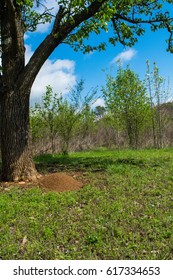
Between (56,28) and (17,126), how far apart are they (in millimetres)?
2796

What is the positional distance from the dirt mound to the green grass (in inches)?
12.5

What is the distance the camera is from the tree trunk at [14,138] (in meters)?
7.65

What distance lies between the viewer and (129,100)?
2202 centimetres

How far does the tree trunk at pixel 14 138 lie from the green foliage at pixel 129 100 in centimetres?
1515

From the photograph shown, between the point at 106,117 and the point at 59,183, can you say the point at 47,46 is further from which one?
the point at 106,117

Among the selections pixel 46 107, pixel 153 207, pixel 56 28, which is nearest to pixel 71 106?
pixel 46 107

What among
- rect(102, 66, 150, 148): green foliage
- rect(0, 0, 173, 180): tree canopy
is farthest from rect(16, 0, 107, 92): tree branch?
rect(102, 66, 150, 148): green foliage

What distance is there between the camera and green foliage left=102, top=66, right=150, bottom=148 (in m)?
22.0

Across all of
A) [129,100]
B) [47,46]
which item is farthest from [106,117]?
[47,46]

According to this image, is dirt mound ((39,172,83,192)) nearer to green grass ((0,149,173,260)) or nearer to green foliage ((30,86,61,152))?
A: green grass ((0,149,173,260))

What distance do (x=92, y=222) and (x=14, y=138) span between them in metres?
3.42

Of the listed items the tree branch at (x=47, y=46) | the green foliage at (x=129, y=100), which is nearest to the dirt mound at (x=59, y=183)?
the tree branch at (x=47, y=46)

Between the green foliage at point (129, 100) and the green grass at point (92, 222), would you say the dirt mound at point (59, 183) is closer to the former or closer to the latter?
the green grass at point (92, 222)

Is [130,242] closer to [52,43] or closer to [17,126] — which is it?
[17,126]
